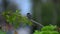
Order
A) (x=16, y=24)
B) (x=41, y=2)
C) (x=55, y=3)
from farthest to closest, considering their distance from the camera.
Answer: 1. (x=55, y=3)
2. (x=41, y=2)
3. (x=16, y=24)

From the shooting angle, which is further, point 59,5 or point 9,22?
point 59,5

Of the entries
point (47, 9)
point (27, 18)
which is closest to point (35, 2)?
point (47, 9)

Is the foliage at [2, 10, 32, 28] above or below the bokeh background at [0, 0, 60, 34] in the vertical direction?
above

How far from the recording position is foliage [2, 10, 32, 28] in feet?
1.73

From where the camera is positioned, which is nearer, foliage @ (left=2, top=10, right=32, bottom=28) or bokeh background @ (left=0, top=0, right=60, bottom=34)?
foliage @ (left=2, top=10, right=32, bottom=28)

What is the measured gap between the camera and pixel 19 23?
53cm

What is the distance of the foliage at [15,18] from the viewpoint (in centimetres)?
53

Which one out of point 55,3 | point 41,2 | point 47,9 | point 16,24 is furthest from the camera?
point 55,3

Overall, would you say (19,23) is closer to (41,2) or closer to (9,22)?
(9,22)

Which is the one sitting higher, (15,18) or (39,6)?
(15,18)

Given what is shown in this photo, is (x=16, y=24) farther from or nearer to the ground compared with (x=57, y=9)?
farther from the ground

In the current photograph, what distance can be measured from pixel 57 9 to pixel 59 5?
148 millimetres

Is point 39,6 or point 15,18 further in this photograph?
point 39,6

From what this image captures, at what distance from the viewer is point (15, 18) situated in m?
0.53
